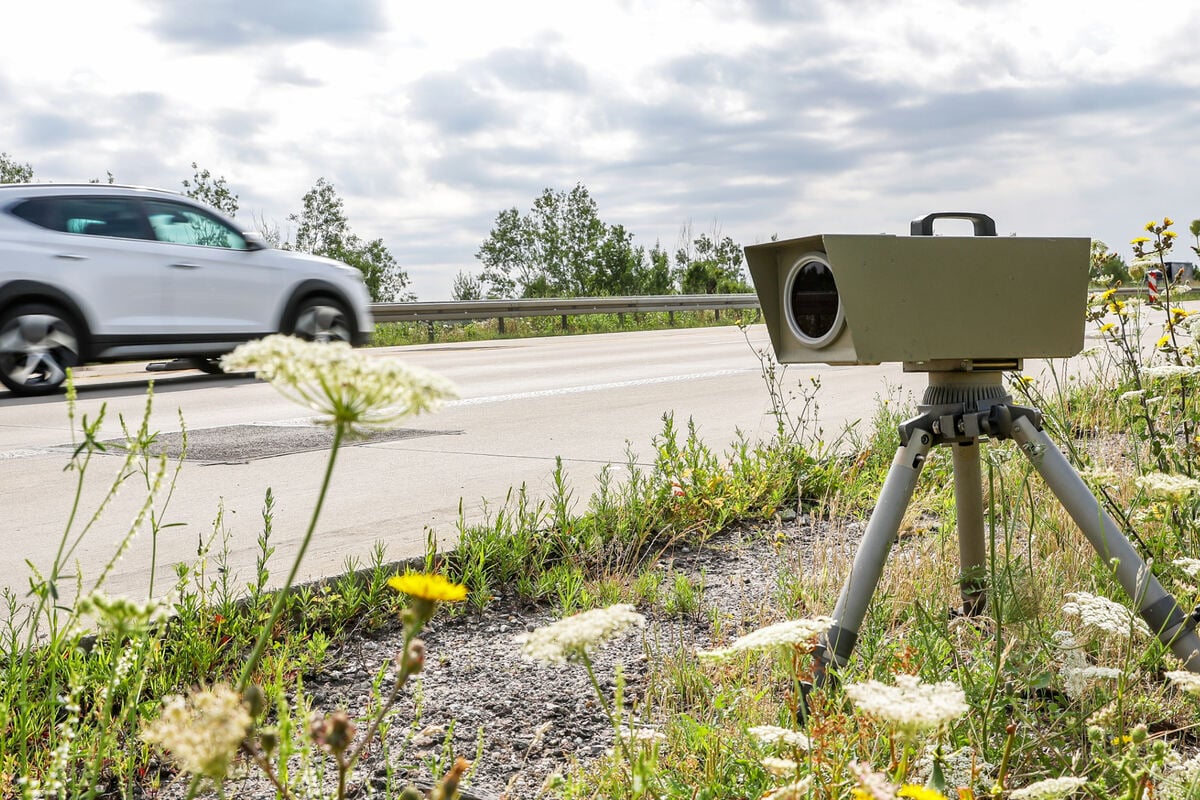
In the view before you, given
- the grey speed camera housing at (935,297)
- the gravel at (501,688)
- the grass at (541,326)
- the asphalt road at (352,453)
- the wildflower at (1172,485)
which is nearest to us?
the wildflower at (1172,485)

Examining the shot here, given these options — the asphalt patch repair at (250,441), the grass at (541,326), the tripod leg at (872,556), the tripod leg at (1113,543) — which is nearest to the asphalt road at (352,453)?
the asphalt patch repair at (250,441)

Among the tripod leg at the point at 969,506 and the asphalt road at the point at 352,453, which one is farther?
the asphalt road at the point at 352,453

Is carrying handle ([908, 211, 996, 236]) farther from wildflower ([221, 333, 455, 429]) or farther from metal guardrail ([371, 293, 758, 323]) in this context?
metal guardrail ([371, 293, 758, 323])

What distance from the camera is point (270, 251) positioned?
38.2ft

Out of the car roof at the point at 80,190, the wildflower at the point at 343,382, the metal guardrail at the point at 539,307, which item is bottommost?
the wildflower at the point at 343,382

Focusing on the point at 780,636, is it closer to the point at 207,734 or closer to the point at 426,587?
the point at 426,587

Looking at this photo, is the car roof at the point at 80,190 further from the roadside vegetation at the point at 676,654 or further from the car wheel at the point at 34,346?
the roadside vegetation at the point at 676,654

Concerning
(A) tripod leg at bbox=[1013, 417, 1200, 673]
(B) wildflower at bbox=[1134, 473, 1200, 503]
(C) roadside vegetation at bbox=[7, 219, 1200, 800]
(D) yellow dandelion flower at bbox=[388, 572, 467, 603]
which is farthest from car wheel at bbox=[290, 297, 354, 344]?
(D) yellow dandelion flower at bbox=[388, 572, 467, 603]

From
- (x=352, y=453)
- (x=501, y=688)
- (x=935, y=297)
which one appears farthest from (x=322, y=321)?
(x=935, y=297)

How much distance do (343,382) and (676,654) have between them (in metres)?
1.95

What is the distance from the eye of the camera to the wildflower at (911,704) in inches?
44.6

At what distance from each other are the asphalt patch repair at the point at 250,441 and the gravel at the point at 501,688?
8.86 feet

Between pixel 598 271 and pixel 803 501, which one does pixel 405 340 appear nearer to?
pixel 803 501

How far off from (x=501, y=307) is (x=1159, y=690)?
19278 millimetres
